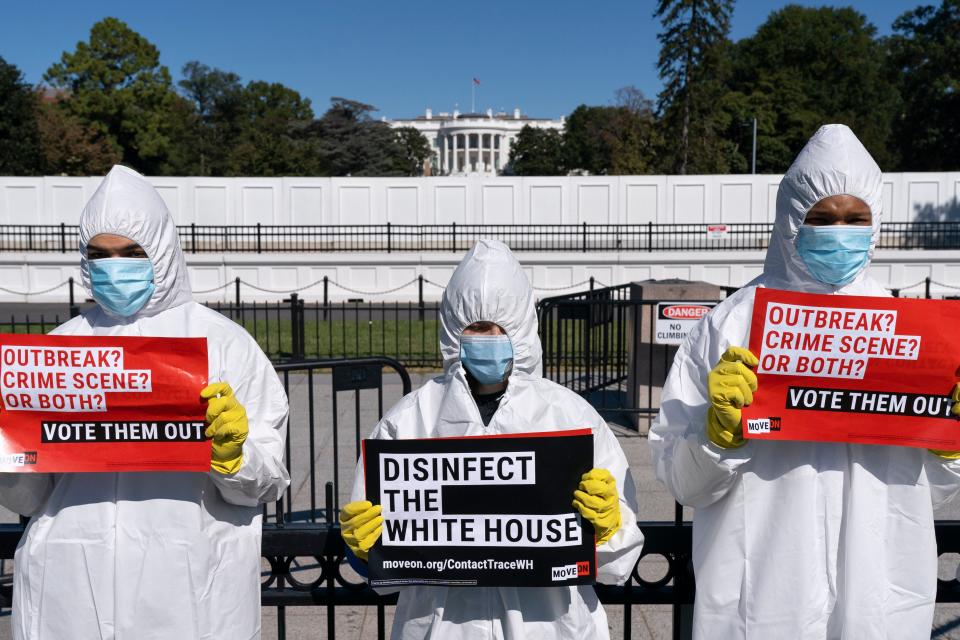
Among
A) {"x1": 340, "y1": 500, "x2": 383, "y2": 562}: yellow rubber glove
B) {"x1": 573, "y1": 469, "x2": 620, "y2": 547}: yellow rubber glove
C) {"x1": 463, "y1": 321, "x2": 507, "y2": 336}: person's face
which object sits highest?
{"x1": 463, "y1": 321, "x2": 507, "y2": 336}: person's face

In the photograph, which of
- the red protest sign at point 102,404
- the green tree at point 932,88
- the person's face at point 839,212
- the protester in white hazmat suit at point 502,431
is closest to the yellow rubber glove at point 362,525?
the protester in white hazmat suit at point 502,431

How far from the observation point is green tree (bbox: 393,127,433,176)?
64.0m

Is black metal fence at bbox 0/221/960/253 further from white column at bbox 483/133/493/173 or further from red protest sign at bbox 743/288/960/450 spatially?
white column at bbox 483/133/493/173

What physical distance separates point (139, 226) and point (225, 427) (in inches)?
32.1

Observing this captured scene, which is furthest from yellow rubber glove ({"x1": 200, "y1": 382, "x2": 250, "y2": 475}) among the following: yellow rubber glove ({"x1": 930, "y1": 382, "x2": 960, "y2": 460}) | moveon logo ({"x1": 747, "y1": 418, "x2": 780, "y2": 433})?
yellow rubber glove ({"x1": 930, "y1": 382, "x2": 960, "y2": 460})

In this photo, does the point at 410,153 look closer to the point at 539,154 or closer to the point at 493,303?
the point at 539,154

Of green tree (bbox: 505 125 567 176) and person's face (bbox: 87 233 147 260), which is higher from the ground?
green tree (bbox: 505 125 567 176)

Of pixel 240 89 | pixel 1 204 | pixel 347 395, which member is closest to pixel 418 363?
pixel 347 395

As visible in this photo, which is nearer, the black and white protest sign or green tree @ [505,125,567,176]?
the black and white protest sign

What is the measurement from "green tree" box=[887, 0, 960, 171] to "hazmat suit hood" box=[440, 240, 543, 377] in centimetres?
4578

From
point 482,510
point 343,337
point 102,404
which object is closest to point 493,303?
point 482,510

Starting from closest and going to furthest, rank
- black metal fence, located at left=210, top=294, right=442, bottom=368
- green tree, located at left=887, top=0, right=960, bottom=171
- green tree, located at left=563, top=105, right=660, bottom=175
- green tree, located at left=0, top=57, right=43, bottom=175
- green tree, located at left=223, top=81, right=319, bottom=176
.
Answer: black metal fence, located at left=210, top=294, right=442, bottom=368 → green tree, located at left=563, top=105, right=660, bottom=175 → green tree, located at left=887, top=0, right=960, bottom=171 → green tree, located at left=0, top=57, right=43, bottom=175 → green tree, located at left=223, top=81, right=319, bottom=176

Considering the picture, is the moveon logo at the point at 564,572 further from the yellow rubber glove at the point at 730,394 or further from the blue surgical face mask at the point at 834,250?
the blue surgical face mask at the point at 834,250

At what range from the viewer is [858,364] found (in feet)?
8.95
